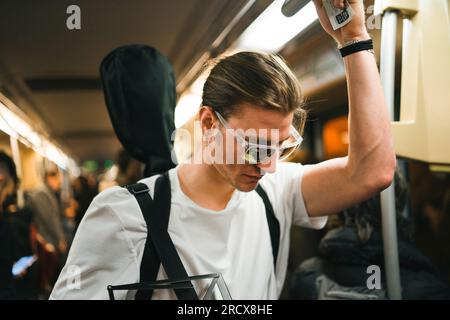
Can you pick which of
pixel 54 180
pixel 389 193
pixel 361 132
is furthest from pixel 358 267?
pixel 54 180

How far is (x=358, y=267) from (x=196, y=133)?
74 cm

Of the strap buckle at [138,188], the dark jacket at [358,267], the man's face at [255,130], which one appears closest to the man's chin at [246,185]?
the man's face at [255,130]

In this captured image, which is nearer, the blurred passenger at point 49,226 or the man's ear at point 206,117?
the man's ear at point 206,117

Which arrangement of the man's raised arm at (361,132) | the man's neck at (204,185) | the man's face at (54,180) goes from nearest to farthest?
the man's raised arm at (361,132), the man's neck at (204,185), the man's face at (54,180)

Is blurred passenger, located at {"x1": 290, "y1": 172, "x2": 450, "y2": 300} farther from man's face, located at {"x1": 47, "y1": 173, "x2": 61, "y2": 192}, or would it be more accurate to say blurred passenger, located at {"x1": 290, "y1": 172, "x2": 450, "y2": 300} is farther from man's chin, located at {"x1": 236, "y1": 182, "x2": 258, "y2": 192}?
man's face, located at {"x1": 47, "y1": 173, "x2": 61, "y2": 192}

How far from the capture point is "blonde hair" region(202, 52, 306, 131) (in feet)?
3.31

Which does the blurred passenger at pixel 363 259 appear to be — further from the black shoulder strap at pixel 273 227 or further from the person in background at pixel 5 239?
the person in background at pixel 5 239

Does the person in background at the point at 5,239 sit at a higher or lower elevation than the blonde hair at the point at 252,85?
lower

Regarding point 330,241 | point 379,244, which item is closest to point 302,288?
point 330,241

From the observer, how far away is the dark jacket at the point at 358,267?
1.33 metres

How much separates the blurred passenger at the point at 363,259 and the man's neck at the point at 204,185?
0.50 m

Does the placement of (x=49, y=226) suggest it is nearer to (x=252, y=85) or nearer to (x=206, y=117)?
(x=206, y=117)
